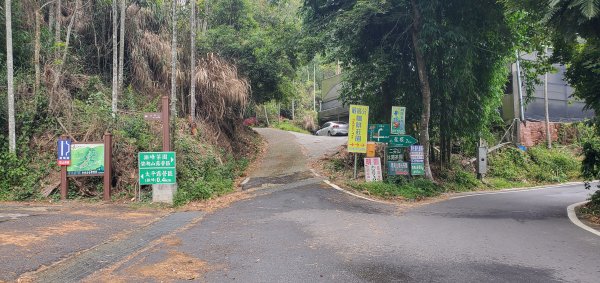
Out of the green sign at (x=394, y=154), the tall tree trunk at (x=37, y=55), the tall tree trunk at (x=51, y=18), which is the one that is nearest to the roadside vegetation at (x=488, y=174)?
the green sign at (x=394, y=154)

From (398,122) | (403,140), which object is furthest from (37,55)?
(403,140)

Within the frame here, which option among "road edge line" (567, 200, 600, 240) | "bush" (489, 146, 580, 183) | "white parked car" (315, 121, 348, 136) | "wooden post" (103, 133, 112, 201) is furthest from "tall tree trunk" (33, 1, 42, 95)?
"white parked car" (315, 121, 348, 136)

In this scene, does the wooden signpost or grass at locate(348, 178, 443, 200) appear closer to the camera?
the wooden signpost

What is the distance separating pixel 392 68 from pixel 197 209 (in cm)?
927

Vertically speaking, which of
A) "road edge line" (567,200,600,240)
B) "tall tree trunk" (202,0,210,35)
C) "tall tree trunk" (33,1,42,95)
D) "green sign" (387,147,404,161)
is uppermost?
"tall tree trunk" (202,0,210,35)

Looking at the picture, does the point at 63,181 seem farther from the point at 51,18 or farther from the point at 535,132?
the point at 535,132

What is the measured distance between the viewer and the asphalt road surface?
5781 millimetres

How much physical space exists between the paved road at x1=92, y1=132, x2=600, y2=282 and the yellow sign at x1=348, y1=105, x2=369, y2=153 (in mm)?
3605

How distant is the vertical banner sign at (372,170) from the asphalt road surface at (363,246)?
104 inches

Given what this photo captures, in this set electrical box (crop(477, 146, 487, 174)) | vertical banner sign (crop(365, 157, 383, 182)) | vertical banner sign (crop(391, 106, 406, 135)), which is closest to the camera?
vertical banner sign (crop(365, 157, 383, 182))

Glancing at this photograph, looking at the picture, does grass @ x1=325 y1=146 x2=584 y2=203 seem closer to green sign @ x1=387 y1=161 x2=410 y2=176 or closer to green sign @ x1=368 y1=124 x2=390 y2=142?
green sign @ x1=387 y1=161 x2=410 y2=176

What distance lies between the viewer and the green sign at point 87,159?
1255 centimetres

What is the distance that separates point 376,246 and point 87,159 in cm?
914

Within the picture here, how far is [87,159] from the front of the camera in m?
12.6
